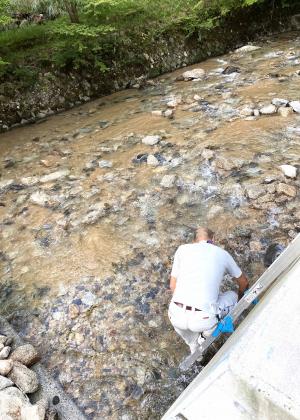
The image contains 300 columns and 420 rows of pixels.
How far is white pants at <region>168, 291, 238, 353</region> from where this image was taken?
12.2 ft

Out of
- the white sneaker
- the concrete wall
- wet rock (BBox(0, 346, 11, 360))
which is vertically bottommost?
the white sneaker

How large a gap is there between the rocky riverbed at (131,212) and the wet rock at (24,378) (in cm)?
23

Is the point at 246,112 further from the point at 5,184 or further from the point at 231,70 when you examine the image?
the point at 5,184

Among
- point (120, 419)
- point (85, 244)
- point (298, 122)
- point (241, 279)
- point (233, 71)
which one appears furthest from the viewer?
→ point (233, 71)

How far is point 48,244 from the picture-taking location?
18.6 feet

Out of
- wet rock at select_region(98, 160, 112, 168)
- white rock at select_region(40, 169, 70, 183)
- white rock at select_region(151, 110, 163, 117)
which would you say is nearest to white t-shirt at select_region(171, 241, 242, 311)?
wet rock at select_region(98, 160, 112, 168)

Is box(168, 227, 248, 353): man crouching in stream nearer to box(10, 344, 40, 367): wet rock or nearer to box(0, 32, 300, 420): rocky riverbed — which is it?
box(0, 32, 300, 420): rocky riverbed

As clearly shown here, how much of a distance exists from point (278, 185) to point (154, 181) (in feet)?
6.16

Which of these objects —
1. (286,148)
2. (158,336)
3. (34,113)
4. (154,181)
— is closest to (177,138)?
(154,181)

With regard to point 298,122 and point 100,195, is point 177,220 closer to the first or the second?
point 100,195

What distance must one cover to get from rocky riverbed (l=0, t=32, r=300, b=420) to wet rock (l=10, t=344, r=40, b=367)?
14 cm

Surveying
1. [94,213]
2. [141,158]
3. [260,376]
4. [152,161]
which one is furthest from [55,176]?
[260,376]

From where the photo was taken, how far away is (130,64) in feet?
33.9

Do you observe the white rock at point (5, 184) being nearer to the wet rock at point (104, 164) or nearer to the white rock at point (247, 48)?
the wet rock at point (104, 164)
